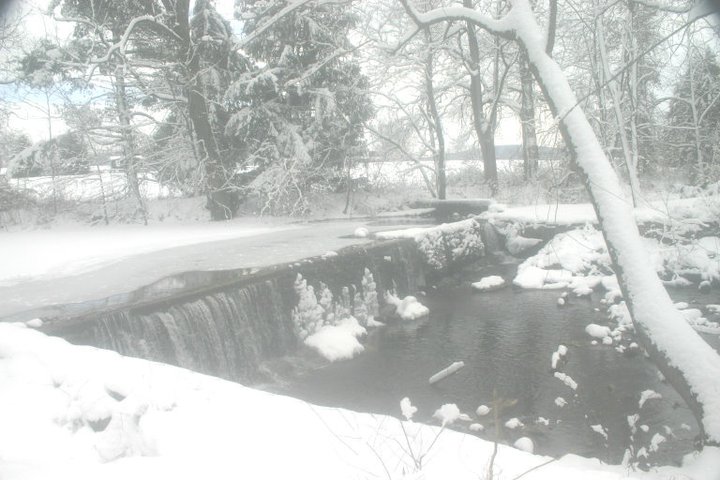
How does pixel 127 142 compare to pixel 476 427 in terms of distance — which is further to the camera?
pixel 127 142

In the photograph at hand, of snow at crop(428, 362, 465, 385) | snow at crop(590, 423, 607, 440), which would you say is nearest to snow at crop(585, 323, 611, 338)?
snow at crop(428, 362, 465, 385)

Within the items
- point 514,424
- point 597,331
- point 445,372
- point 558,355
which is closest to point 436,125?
point 597,331

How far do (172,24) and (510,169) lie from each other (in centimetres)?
1392

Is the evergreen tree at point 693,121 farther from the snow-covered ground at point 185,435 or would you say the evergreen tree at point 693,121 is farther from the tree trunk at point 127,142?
the tree trunk at point 127,142

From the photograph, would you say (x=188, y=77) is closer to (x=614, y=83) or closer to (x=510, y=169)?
(x=614, y=83)

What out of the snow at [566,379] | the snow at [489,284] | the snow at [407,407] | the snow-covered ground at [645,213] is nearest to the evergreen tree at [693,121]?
the snow-covered ground at [645,213]

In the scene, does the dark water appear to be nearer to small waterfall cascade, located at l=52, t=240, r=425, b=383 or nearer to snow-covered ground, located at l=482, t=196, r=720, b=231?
small waterfall cascade, located at l=52, t=240, r=425, b=383

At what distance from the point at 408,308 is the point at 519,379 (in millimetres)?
3265

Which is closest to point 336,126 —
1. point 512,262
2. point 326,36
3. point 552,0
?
point 326,36

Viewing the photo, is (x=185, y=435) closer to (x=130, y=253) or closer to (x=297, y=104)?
(x=130, y=253)

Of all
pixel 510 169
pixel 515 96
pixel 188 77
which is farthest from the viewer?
pixel 515 96

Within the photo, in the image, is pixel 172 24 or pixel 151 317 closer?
pixel 151 317

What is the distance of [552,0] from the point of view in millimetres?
4773

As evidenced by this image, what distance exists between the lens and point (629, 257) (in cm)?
468
